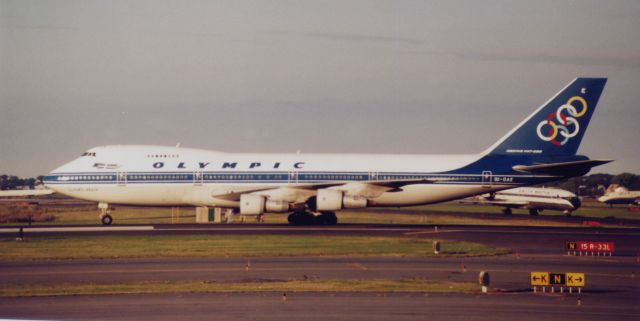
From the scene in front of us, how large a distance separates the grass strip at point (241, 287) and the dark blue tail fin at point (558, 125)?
22.5 metres

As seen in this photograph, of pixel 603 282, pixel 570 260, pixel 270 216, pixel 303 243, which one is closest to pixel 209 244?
pixel 303 243

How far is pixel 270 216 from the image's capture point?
51688 mm

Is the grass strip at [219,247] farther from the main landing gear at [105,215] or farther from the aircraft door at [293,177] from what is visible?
the main landing gear at [105,215]

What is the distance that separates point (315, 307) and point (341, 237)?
16.4 meters

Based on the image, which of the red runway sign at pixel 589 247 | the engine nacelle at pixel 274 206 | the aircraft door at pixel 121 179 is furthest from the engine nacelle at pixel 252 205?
the red runway sign at pixel 589 247

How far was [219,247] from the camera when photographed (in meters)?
29.6

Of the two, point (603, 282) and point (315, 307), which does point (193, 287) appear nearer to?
point (315, 307)

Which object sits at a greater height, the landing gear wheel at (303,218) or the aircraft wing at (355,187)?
the aircraft wing at (355,187)

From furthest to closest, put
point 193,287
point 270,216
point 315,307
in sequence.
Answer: point 270,216, point 193,287, point 315,307

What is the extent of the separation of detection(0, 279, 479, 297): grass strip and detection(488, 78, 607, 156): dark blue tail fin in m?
22.5

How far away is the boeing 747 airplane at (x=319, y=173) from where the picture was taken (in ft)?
134

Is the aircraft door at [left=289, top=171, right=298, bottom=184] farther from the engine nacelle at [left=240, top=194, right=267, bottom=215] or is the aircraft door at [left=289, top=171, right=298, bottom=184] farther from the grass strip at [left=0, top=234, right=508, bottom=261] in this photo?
the grass strip at [left=0, top=234, right=508, bottom=261]

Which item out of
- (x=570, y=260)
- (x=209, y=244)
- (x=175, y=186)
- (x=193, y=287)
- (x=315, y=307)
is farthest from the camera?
(x=175, y=186)

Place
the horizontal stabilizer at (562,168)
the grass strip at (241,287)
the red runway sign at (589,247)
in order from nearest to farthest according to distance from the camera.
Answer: the grass strip at (241,287) < the red runway sign at (589,247) < the horizontal stabilizer at (562,168)
